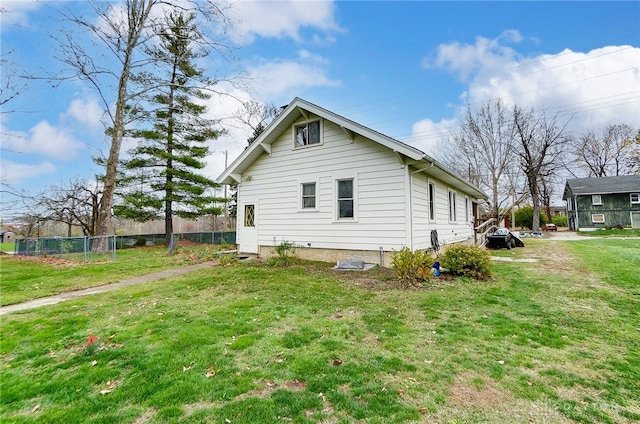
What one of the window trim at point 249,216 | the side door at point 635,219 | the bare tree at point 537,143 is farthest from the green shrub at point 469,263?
the side door at point 635,219

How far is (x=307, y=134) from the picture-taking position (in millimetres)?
10305

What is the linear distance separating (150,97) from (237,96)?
6090mm

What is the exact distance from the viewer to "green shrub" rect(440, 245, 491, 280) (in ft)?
24.1

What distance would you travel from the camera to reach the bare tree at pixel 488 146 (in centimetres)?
2761

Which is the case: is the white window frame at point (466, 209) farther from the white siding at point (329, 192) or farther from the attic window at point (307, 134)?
the attic window at point (307, 134)

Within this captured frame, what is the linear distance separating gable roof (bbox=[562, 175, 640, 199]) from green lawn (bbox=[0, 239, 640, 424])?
30.2 metres

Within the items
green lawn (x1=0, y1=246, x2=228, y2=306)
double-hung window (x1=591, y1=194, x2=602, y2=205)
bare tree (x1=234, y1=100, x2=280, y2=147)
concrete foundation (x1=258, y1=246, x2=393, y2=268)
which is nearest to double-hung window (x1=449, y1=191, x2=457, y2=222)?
concrete foundation (x1=258, y1=246, x2=393, y2=268)

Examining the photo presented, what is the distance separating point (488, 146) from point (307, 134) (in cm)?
2481

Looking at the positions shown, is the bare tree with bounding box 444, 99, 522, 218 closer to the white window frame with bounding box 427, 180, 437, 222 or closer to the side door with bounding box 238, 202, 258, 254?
the white window frame with bounding box 427, 180, 437, 222

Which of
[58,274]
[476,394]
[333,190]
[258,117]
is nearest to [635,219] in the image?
[333,190]

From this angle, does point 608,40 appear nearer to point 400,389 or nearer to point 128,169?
point 400,389

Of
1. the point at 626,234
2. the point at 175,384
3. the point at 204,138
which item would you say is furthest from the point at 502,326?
the point at 626,234

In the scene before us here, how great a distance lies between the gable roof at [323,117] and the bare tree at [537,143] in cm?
2267

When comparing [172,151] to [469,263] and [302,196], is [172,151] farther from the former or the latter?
[469,263]
